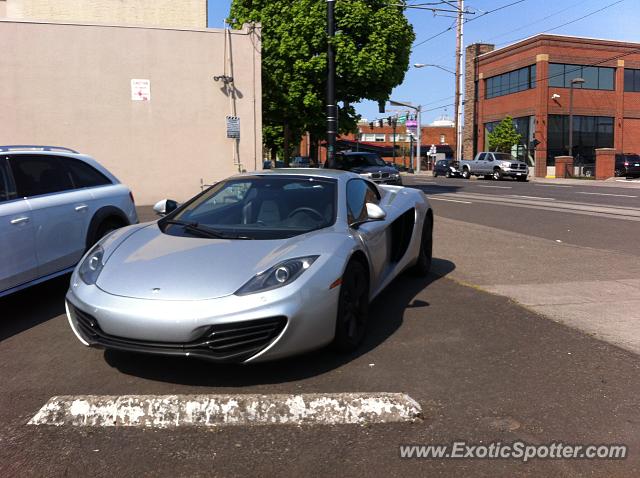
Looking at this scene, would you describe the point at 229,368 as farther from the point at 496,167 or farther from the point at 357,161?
the point at 496,167

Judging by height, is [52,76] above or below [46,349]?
above

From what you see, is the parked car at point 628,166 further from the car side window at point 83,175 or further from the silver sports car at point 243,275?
the car side window at point 83,175

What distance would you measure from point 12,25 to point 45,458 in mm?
14412

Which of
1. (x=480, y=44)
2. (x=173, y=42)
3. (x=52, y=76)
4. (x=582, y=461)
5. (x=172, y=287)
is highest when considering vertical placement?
(x=480, y=44)

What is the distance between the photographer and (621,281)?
6.89 meters

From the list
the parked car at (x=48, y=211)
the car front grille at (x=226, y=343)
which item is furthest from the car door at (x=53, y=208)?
the car front grille at (x=226, y=343)

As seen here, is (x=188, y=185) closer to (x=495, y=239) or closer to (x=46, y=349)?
(x=495, y=239)

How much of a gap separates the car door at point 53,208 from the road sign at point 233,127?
9.59 m

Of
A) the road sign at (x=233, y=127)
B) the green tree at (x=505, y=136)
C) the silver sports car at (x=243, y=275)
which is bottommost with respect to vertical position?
the silver sports car at (x=243, y=275)

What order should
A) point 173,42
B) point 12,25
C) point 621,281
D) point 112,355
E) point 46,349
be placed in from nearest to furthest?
point 112,355, point 46,349, point 621,281, point 12,25, point 173,42

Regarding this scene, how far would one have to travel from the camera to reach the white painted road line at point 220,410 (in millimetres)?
3340

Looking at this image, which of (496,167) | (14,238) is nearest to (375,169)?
(14,238)

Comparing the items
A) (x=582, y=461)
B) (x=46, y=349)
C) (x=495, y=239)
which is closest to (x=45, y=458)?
(x=46, y=349)

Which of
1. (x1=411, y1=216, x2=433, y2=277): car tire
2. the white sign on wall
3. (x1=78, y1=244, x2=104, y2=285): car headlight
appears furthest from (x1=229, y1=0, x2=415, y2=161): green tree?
(x1=78, y1=244, x2=104, y2=285): car headlight
